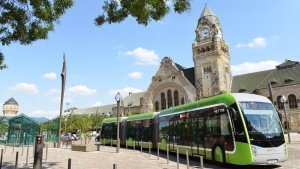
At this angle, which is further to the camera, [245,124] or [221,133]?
[221,133]

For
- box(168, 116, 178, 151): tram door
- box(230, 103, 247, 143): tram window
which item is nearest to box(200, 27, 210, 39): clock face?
box(168, 116, 178, 151): tram door

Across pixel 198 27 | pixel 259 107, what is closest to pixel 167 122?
pixel 259 107

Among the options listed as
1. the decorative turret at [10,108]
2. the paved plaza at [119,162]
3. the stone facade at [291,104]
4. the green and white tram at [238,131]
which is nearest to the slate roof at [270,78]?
the stone facade at [291,104]

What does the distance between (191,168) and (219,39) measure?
43.1m

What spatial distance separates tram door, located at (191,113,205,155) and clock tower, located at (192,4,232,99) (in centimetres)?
3558

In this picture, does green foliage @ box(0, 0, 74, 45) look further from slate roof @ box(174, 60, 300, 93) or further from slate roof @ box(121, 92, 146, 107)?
slate roof @ box(121, 92, 146, 107)

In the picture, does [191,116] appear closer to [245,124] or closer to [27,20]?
[245,124]

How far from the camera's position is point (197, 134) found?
43.4ft

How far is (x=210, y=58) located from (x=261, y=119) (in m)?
40.9

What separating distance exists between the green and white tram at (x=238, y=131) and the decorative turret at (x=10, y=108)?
3846 inches

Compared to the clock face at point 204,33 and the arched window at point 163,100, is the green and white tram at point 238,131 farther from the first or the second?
the clock face at point 204,33

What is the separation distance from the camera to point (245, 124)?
10.1 meters

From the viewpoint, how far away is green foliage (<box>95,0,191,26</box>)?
8578mm

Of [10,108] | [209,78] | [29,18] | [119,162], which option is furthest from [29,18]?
[10,108]
